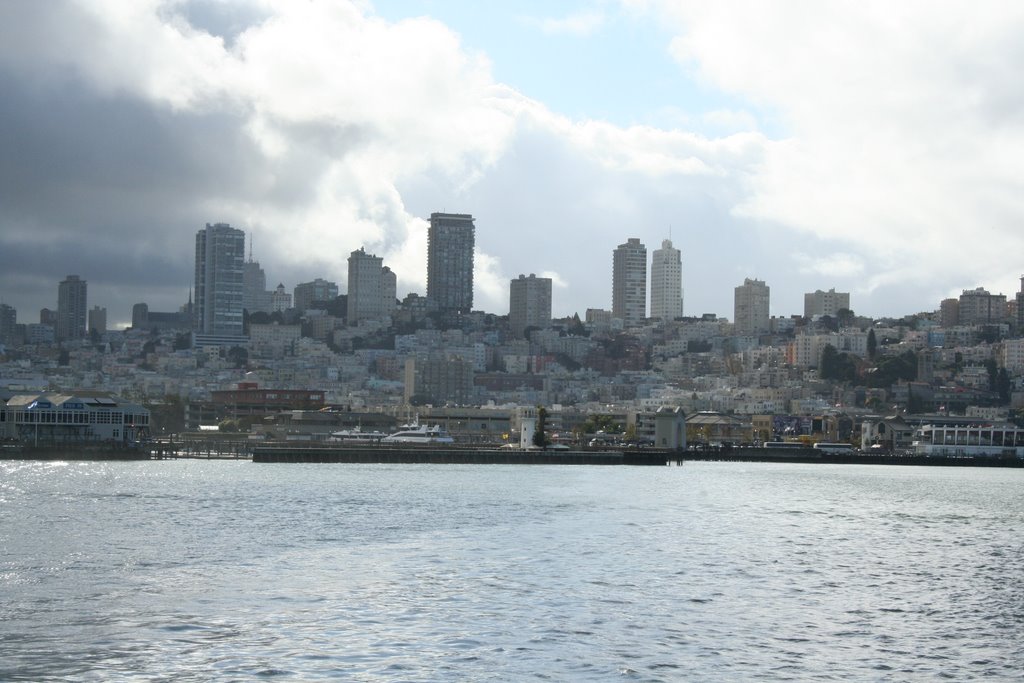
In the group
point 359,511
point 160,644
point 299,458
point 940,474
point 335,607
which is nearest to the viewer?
point 160,644

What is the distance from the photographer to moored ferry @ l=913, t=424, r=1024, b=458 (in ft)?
462

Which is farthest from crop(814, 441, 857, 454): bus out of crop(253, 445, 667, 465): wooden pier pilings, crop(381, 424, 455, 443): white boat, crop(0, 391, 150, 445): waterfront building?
crop(0, 391, 150, 445): waterfront building

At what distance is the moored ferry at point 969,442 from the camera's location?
14088cm

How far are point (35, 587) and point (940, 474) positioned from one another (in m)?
94.3

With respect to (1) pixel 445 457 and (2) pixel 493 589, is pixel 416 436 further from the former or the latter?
(2) pixel 493 589

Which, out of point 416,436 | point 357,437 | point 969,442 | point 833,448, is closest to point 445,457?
point 416,436

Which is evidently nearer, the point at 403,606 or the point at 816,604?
the point at 403,606

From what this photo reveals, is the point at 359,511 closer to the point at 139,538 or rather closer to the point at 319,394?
the point at 139,538

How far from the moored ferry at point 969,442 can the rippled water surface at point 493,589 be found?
84.7 meters

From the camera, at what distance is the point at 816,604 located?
30.1m

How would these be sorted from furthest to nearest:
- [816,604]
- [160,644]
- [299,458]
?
[299,458] < [816,604] < [160,644]

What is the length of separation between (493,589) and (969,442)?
124 metres

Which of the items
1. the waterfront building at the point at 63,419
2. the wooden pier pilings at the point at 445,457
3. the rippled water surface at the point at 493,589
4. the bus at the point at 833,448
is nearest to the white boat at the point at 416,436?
the wooden pier pilings at the point at 445,457

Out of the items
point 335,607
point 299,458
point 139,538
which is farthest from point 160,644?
point 299,458
